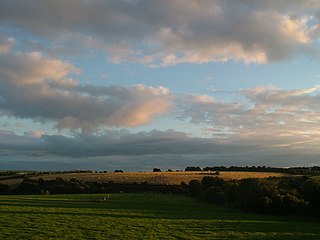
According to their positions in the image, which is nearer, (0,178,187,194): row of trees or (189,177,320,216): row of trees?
(189,177,320,216): row of trees

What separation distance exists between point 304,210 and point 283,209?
2701mm

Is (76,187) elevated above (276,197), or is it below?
above

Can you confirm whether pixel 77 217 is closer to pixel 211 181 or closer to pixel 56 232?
pixel 56 232

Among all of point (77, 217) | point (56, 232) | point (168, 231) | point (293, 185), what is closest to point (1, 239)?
point (56, 232)

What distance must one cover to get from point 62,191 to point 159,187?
70.2 feet

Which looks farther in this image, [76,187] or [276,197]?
[76,187]

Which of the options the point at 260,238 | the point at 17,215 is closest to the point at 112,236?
the point at 260,238

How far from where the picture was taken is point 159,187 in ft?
341

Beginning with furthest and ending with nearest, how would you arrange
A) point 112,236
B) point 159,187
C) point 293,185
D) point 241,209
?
point 159,187, point 293,185, point 241,209, point 112,236

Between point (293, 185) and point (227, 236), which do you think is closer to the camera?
point (227, 236)

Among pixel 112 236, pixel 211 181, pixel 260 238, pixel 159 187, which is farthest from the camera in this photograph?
pixel 159 187

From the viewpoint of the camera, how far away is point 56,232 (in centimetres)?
3238

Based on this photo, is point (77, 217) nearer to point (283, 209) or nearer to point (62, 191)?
point (283, 209)

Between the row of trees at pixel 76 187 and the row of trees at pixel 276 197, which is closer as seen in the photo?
the row of trees at pixel 276 197
